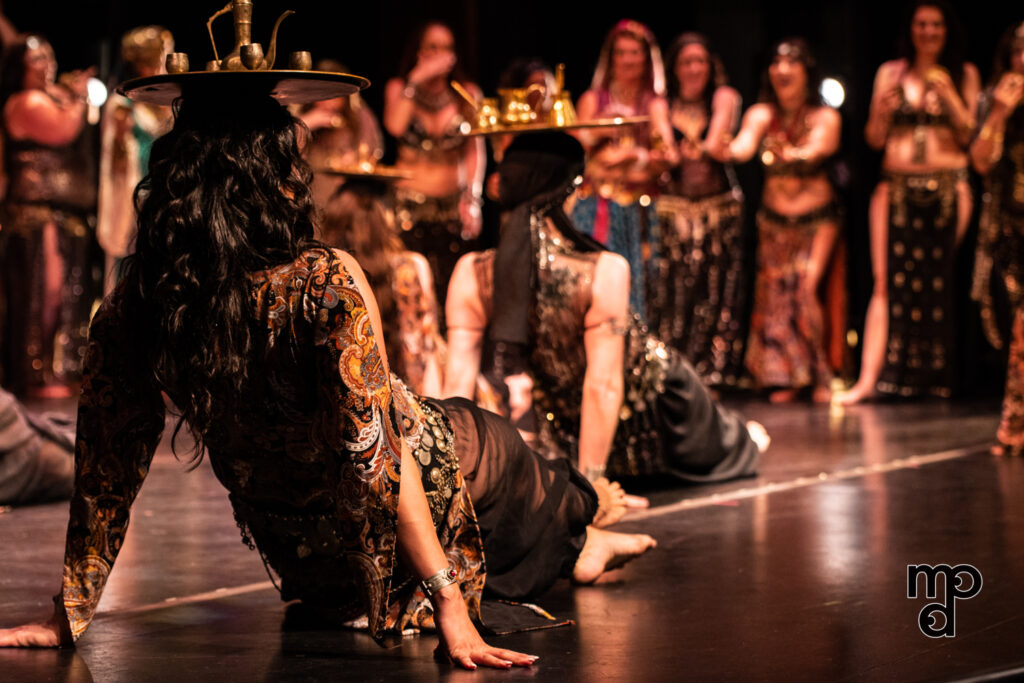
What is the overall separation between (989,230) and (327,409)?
515 cm

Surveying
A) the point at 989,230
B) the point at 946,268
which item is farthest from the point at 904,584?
the point at 946,268

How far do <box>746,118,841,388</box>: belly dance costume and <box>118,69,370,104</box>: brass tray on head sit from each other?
5624mm

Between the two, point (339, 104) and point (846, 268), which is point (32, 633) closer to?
point (339, 104)

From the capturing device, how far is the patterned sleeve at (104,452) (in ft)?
8.36

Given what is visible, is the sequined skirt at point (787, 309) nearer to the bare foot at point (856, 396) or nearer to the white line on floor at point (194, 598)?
the bare foot at point (856, 396)

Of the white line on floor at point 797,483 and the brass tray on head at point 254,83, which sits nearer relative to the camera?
the brass tray on head at point 254,83

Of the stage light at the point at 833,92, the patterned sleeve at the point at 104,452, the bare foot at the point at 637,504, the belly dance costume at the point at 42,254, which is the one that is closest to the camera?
the patterned sleeve at the point at 104,452

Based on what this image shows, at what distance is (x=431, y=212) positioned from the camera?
796 centimetres

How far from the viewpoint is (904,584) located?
321 centimetres

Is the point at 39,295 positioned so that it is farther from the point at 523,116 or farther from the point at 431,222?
the point at 523,116

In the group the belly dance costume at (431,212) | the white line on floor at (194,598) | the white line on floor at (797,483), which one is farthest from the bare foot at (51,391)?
the white line on floor at (194,598)

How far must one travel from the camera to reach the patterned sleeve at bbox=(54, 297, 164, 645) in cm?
255

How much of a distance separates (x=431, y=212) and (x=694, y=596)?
503 cm

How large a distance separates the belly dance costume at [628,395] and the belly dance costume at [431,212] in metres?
3.17
